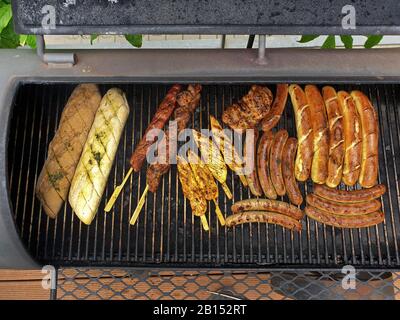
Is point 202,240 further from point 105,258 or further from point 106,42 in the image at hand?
point 106,42

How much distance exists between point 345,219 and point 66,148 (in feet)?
6.49

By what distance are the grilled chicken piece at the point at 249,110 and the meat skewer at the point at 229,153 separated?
0.33ft

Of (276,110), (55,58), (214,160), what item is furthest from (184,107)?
(55,58)

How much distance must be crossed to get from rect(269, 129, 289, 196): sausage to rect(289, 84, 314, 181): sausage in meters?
0.11

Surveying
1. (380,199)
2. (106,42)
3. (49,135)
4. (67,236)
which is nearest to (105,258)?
(67,236)

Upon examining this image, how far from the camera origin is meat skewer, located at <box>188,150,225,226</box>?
10.9 feet

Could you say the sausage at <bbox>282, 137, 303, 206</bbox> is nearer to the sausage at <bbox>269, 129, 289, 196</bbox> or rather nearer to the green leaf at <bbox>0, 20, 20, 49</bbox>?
the sausage at <bbox>269, 129, 289, 196</bbox>

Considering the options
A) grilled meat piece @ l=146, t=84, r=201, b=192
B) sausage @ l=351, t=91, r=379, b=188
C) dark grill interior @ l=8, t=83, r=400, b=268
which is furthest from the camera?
grilled meat piece @ l=146, t=84, r=201, b=192

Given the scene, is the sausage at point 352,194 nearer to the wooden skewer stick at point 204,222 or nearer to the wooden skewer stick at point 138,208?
the wooden skewer stick at point 204,222

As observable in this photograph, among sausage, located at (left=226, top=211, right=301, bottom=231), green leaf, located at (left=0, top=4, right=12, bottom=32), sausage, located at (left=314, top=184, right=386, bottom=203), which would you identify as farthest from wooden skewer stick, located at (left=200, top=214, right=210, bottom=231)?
green leaf, located at (left=0, top=4, right=12, bottom=32)

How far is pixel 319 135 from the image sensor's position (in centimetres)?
337

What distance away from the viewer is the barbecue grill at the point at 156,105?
245cm

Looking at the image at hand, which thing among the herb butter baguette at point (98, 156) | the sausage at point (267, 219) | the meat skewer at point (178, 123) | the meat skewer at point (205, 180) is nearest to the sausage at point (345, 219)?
the sausage at point (267, 219)

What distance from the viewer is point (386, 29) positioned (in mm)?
2438
